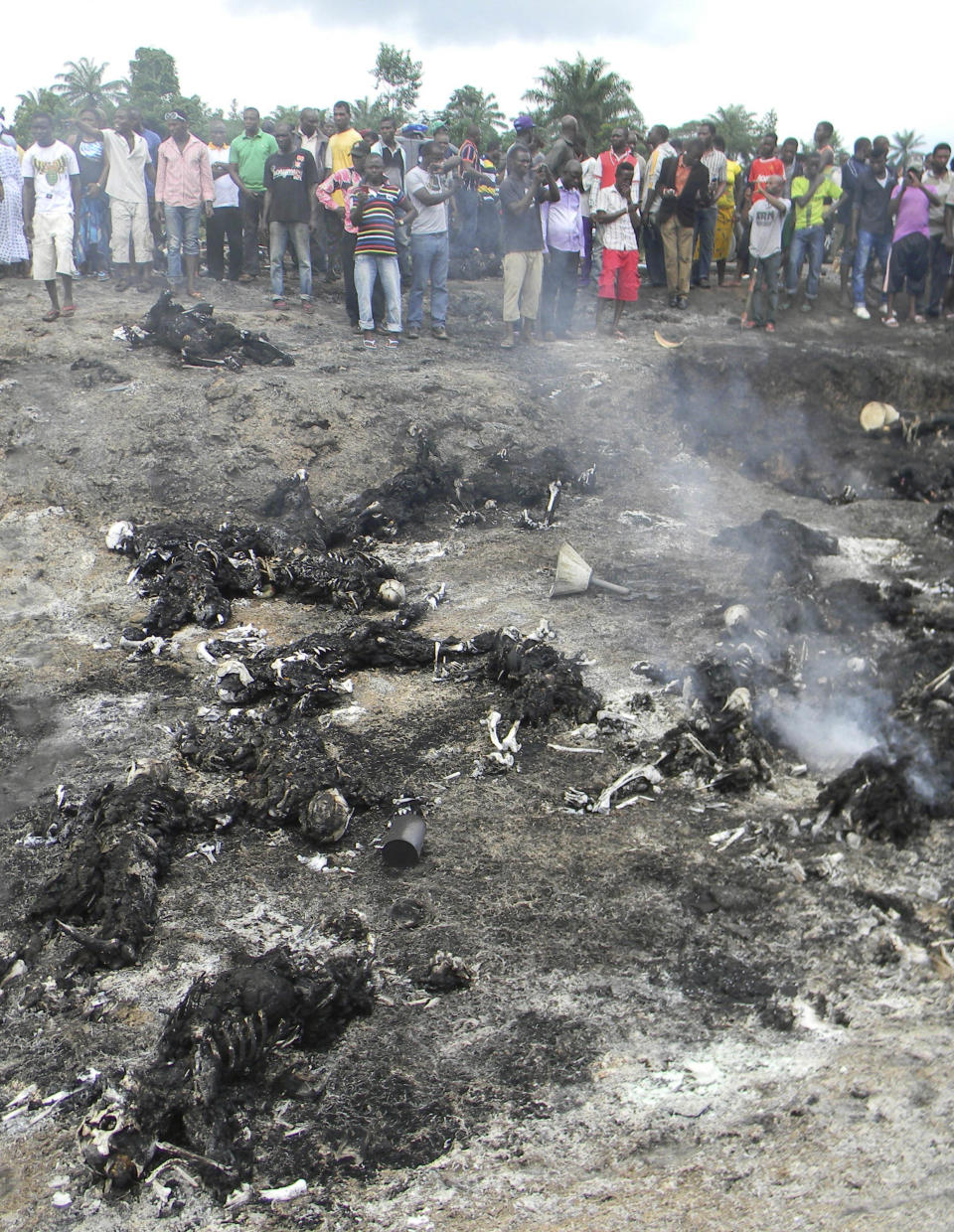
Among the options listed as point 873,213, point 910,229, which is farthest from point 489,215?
point 910,229

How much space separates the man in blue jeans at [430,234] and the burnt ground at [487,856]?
240cm

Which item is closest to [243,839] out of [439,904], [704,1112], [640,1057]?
[439,904]

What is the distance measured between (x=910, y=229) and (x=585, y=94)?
710 inches

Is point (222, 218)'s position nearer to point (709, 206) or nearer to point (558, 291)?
point (558, 291)

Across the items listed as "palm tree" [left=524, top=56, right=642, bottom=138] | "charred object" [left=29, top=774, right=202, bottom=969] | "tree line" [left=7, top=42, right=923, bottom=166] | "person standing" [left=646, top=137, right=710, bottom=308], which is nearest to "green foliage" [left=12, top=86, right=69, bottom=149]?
"tree line" [left=7, top=42, right=923, bottom=166]

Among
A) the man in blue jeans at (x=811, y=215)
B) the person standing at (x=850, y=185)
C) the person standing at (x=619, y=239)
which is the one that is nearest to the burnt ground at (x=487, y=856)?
the person standing at (x=619, y=239)

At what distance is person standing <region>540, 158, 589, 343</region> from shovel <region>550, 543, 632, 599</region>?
17.7 ft

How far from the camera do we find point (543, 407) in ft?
34.2

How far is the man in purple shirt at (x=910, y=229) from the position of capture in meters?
12.6

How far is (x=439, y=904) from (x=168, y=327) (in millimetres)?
7832

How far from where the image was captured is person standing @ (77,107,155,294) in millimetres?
11656

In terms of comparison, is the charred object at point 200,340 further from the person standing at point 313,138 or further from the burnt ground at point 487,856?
the person standing at point 313,138

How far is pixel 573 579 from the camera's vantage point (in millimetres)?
7215

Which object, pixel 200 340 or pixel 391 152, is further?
pixel 391 152
